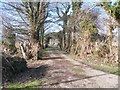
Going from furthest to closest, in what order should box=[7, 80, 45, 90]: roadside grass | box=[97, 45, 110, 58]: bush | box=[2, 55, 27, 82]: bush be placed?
box=[97, 45, 110, 58]: bush < box=[2, 55, 27, 82]: bush < box=[7, 80, 45, 90]: roadside grass

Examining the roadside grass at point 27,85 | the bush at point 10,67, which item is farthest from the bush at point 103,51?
the roadside grass at point 27,85

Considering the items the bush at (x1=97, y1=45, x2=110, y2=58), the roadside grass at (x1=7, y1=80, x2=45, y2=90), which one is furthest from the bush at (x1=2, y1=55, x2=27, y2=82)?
the bush at (x1=97, y1=45, x2=110, y2=58)

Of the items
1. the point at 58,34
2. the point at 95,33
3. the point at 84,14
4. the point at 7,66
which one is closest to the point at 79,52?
the point at 95,33

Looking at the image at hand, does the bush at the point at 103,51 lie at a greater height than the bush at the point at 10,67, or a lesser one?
greater

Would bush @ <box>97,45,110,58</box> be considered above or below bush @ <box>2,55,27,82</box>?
above

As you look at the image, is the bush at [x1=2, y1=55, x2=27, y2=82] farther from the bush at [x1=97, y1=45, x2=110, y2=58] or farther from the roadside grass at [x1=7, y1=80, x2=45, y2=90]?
the bush at [x1=97, y1=45, x2=110, y2=58]

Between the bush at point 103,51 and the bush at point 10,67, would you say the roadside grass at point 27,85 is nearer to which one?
the bush at point 10,67

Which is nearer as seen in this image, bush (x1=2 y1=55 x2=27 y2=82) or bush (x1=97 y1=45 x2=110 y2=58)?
bush (x1=2 y1=55 x2=27 y2=82)

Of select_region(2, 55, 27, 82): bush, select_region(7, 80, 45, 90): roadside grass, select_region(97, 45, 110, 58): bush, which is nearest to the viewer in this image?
select_region(7, 80, 45, 90): roadside grass

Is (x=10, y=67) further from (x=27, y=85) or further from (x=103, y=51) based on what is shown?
(x=103, y=51)

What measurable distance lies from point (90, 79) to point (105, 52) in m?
8.12

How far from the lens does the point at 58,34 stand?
3938cm

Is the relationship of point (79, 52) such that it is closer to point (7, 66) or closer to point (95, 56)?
point (95, 56)

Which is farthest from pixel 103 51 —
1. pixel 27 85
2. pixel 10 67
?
pixel 27 85
